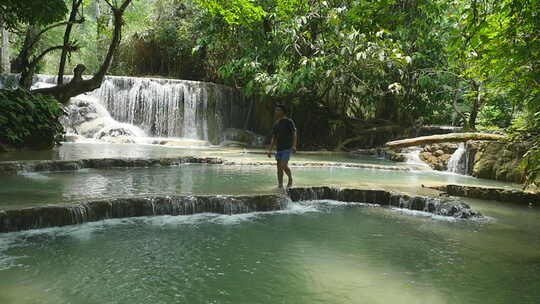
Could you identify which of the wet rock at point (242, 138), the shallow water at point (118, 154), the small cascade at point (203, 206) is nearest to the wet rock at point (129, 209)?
the small cascade at point (203, 206)

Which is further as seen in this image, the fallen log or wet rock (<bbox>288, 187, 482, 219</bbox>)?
the fallen log

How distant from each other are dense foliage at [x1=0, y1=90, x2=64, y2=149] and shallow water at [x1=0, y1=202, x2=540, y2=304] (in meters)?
7.82

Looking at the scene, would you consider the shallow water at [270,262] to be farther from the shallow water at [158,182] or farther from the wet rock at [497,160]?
the wet rock at [497,160]

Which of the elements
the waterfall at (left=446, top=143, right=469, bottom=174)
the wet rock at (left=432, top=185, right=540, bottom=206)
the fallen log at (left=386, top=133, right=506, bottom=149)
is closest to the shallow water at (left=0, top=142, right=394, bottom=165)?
the waterfall at (left=446, top=143, right=469, bottom=174)

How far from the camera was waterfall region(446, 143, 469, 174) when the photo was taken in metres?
14.6

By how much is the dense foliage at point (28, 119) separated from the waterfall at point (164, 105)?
26.6 ft

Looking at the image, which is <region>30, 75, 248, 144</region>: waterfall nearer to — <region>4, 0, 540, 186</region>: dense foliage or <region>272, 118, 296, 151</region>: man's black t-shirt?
<region>4, 0, 540, 186</region>: dense foliage

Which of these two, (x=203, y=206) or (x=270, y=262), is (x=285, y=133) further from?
(x=270, y=262)

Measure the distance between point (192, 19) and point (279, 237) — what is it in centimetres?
2339

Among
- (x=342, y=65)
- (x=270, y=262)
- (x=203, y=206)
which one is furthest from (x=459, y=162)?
(x=270, y=262)

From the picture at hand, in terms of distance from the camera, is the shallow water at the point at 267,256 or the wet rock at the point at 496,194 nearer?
the shallow water at the point at 267,256

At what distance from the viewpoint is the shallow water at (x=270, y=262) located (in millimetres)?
4012

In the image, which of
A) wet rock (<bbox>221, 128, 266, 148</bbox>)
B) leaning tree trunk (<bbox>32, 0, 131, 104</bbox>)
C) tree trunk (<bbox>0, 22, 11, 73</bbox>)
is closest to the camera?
leaning tree trunk (<bbox>32, 0, 131, 104</bbox>)

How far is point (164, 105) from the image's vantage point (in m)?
22.5
